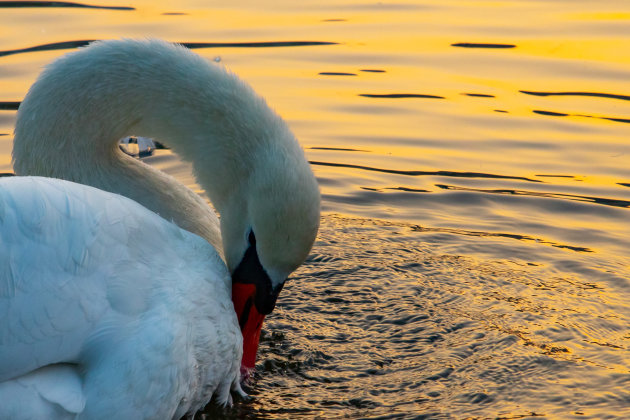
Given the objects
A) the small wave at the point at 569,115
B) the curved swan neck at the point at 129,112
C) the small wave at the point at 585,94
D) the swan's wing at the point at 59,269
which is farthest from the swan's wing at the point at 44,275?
the small wave at the point at 585,94

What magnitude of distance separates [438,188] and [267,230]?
117 inches

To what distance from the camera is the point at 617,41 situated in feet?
30.9

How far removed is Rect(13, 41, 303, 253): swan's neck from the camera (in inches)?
178

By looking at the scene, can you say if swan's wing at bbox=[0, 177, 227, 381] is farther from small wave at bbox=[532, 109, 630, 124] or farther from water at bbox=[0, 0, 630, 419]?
small wave at bbox=[532, 109, 630, 124]

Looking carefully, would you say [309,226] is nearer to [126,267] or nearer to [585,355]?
[126,267]

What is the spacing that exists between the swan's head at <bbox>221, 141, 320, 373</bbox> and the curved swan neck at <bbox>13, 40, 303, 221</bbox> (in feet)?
0.52

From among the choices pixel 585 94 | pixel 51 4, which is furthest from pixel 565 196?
pixel 51 4

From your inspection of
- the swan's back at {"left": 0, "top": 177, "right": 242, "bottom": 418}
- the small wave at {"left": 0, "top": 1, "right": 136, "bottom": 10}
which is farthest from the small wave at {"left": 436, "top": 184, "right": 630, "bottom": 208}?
the small wave at {"left": 0, "top": 1, "right": 136, "bottom": 10}

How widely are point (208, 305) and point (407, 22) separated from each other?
651 centimetres

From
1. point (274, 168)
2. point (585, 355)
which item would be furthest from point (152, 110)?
point (585, 355)

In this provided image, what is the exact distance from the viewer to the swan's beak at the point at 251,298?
4.41 m

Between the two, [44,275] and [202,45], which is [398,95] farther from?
[44,275]

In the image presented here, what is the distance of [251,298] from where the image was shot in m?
4.51

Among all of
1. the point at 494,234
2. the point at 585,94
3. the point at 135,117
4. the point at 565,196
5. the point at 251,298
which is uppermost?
the point at 135,117
